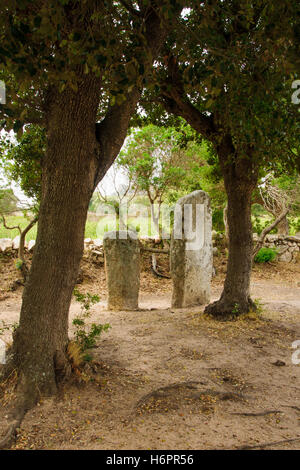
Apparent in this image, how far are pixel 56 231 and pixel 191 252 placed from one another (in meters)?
4.83

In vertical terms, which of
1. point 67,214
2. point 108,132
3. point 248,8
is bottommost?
point 67,214

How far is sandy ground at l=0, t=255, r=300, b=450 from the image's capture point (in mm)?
2943

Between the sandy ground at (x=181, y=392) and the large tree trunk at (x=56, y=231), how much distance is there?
407 millimetres

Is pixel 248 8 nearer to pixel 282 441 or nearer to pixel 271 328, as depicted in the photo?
pixel 282 441

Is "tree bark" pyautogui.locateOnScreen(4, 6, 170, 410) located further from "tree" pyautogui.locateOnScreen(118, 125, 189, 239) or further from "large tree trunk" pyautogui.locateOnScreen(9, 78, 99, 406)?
"tree" pyautogui.locateOnScreen(118, 125, 189, 239)

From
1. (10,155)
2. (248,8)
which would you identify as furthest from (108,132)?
(10,155)

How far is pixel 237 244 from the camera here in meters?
6.38

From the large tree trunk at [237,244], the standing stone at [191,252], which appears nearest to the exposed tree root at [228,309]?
the large tree trunk at [237,244]

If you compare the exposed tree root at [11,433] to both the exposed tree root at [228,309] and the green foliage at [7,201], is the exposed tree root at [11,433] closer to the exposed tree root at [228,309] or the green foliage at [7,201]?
the exposed tree root at [228,309]

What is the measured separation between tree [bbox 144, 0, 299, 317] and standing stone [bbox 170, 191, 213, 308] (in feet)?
4.90

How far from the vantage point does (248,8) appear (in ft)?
12.7

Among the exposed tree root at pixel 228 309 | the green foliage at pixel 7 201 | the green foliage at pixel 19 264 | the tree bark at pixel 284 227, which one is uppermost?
the green foliage at pixel 7 201

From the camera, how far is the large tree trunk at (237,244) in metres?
6.31

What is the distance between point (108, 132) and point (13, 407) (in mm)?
2690
